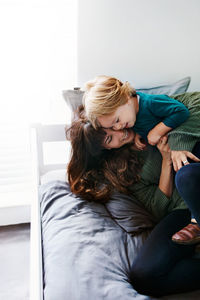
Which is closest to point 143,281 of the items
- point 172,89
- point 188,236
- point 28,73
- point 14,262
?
point 188,236

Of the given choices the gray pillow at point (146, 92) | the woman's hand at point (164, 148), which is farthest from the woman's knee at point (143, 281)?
the gray pillow at point (146, 92)

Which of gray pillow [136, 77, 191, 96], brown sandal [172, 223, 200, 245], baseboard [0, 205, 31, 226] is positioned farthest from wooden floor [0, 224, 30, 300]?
gray pillow [136, 77, 191, 96]

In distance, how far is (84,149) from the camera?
1.12 m

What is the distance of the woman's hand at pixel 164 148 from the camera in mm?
1076

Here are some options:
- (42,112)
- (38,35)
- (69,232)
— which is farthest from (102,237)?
(38,35)

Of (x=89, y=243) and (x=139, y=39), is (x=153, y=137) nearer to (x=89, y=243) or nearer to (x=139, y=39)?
(x=89, y=243)

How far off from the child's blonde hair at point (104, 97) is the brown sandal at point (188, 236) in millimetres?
479

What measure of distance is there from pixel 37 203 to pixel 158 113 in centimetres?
59

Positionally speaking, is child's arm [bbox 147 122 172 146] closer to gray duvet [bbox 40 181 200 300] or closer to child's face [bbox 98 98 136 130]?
child's face [bbox 98 98 136 130]

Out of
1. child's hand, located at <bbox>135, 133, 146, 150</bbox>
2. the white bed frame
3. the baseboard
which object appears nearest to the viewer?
the white bed frame

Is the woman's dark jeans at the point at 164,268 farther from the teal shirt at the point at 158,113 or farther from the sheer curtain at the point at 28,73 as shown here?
the sheer curtain at the point at 28,73

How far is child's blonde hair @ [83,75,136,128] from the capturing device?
3.18 feet

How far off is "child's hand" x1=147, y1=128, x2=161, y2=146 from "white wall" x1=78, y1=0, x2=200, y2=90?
62 cm

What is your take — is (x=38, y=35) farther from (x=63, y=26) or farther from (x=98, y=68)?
(x=98, y=68)
